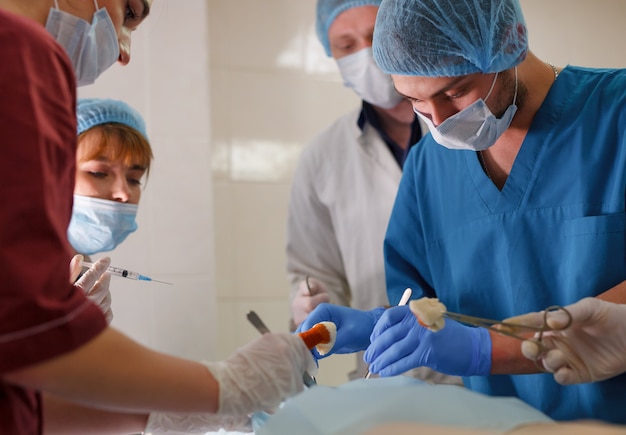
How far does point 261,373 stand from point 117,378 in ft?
0.83

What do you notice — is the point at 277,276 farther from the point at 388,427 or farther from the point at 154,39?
the point at 388,427

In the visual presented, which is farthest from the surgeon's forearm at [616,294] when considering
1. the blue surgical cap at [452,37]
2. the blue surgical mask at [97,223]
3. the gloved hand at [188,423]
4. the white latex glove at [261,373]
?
the blue surgical mask at [97,223]

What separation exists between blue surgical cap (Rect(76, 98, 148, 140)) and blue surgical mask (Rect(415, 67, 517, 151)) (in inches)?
45.7

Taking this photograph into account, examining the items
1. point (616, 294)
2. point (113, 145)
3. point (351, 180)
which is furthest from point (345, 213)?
point (616, 294)

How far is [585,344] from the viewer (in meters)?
1.26

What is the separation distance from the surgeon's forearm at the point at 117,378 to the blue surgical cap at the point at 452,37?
84 centimetres

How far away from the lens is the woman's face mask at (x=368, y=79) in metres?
2.28

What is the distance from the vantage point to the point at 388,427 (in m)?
0.92

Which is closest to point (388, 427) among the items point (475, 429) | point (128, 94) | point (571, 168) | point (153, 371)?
point (475, 429)

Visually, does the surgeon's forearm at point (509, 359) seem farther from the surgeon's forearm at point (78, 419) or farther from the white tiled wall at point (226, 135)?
the white tiled wall at point (226, 135)

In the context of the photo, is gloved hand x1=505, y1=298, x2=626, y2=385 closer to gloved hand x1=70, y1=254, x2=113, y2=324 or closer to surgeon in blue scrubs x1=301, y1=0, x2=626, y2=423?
surgeon in blue scrubs x1=301, y1=0, x2=626, y2=423

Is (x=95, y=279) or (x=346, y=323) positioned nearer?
(x=346, y=323)

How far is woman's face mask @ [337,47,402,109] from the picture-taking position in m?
2.28

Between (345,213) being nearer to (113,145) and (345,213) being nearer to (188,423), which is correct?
(113,145)
